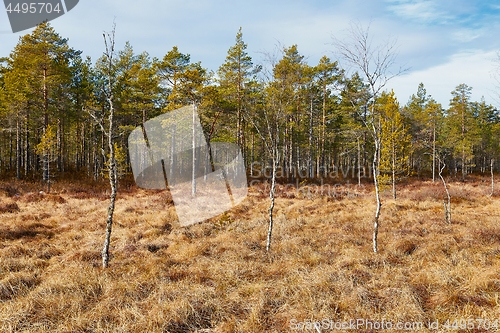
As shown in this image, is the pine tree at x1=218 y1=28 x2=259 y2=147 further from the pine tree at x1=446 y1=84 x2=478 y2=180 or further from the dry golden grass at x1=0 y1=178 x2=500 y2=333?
the pine tree at x1=446 y1=84 x2=478 y2=180

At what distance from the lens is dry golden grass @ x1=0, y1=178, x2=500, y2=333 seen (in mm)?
4656

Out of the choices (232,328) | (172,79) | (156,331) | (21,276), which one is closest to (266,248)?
(232,328)

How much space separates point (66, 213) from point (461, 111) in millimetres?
41894

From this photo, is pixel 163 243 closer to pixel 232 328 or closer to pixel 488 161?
pixel 232 328

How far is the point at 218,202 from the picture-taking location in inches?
620

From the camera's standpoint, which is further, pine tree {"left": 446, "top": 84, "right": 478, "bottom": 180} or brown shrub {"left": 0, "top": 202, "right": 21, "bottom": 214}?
pine tree {"left": 446, "top": 84, "right": 478, "bottom": 180}

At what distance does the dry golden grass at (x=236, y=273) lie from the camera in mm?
4656
